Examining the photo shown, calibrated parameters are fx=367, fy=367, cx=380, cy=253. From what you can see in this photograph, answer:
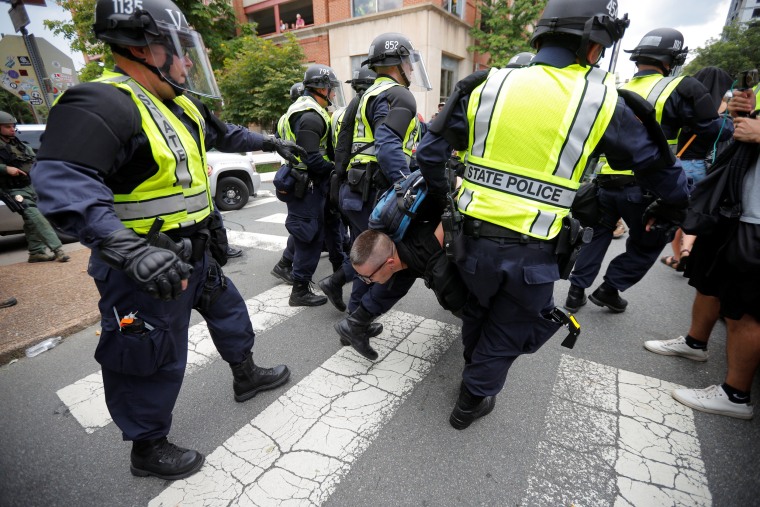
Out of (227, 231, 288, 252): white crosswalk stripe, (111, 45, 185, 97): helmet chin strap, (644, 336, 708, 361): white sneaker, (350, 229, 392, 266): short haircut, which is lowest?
(227, 231, 288, 252): white crosswalk stripe

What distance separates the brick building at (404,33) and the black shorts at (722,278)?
1477 centimetres

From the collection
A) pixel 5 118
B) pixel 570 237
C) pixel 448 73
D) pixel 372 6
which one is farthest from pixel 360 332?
pixel 372 6

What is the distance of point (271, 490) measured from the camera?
1.77 metres

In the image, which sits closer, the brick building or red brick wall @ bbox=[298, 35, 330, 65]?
the brick building

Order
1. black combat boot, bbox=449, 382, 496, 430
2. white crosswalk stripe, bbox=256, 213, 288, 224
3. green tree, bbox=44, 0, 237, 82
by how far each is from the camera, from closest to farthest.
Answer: black combat boot, bbox=449, 382, 496, 430 → white crosswalk stripe, bbox=256, 213, 288, 224 → green tree, bbox=44, 0, 237, 82

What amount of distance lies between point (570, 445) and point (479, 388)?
0.58 m

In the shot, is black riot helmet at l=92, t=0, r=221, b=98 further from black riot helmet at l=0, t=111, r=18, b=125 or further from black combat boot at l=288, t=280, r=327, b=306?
black riot helmet at l=0, t=111, r=18, b=125

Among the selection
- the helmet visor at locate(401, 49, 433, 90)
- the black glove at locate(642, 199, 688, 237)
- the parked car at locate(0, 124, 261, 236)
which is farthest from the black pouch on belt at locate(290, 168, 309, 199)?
the parked car at locate(0, 124, 261, 236)

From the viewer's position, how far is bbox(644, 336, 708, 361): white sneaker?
8.73ft

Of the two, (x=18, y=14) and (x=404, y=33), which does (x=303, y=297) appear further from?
(x=404, y=33)

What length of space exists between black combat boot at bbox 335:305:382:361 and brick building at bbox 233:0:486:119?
48.2ft

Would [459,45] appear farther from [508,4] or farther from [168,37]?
[168,37]

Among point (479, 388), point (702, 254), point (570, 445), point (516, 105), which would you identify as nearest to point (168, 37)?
point (516, 105)

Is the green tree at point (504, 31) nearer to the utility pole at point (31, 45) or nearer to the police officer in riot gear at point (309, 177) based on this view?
the police officer in riot gear at point (309, 177)
